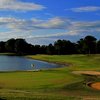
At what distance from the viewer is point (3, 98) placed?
2061cm

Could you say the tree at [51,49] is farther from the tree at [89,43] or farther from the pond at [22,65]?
the pond at [22,65]

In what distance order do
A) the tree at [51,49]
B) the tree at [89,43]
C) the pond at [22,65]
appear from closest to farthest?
the pond at [22,65] → the tree at [89,43] → the tree at [51,49]

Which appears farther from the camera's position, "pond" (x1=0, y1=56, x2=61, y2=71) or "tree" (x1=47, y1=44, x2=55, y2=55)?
"tree" (x1=47, y1=44, x2=55, y2=55)

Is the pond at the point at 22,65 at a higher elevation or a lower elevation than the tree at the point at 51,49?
lower

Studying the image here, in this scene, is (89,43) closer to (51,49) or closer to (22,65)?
(51,49)

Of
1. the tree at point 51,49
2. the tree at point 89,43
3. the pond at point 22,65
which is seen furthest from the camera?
the tree at point 51,49

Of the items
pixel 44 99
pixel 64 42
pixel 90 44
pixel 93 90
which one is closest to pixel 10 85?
pixel 93 90

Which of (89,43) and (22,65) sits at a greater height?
(89,43)

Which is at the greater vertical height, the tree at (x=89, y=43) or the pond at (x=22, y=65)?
the tree at (x=89, y=43)

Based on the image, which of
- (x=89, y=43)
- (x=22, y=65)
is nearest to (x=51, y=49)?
(x=89, y=43)

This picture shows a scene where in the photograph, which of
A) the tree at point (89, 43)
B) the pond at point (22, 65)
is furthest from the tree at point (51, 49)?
the pond at point (22, 65)

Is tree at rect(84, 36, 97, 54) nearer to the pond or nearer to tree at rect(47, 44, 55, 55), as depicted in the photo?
tree at rect(47, 44, 55, 55)

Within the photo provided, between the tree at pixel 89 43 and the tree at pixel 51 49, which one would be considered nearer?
the tree at pixel 89 43

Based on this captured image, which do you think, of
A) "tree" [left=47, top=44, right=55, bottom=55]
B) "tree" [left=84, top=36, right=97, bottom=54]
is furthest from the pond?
"tree" [left=47, top=44, right=55, bottom=55]
